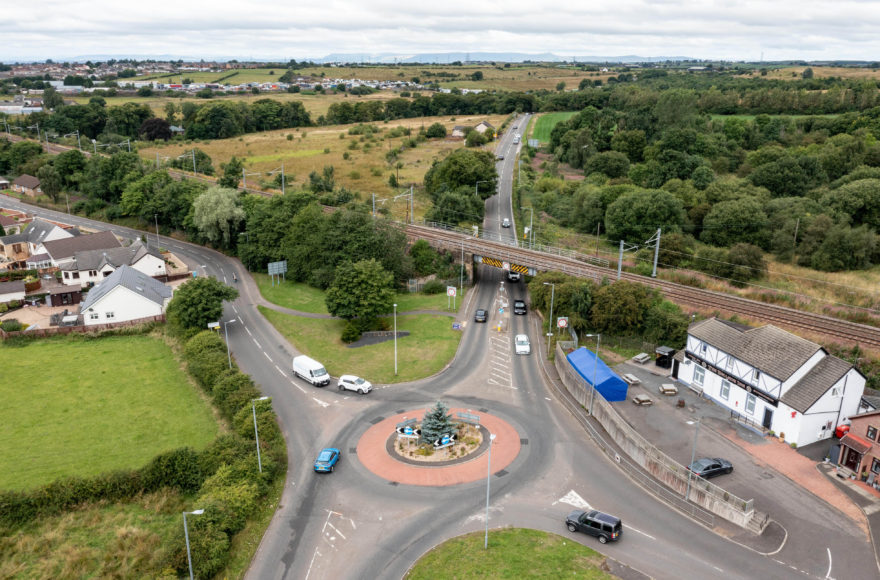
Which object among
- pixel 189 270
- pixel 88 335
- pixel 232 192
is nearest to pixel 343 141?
pixel 232 192

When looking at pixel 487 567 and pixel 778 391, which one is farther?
pixel 778 391

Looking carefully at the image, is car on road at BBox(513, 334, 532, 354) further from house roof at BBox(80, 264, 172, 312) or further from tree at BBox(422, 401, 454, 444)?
house roof at BBox(80, 264, 172, 312)

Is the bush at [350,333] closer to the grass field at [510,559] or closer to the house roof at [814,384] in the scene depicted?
the grass field at [510,559]

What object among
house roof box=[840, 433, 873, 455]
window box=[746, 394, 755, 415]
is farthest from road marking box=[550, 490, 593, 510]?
house roof box=[840, 433, 873, 455]

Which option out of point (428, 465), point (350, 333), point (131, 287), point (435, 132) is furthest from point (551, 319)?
point (435, 132)

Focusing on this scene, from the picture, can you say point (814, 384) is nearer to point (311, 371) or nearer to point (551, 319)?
point (551, 319)

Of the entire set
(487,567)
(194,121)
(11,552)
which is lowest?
(11,552)

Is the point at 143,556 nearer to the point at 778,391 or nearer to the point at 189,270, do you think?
the point at 778,391
